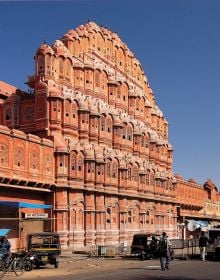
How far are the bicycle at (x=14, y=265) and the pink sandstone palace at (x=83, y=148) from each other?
1246 cm

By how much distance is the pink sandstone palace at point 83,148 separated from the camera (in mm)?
43375

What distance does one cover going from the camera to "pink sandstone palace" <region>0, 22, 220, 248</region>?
43.4 meters

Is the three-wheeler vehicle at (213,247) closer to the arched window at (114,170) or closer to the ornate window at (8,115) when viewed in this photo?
the arched window at (114,170)

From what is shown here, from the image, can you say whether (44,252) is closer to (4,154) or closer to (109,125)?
(4,154)

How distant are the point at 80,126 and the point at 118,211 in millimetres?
11539

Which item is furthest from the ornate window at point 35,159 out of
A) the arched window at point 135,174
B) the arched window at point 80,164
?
the arched window at point 135,174

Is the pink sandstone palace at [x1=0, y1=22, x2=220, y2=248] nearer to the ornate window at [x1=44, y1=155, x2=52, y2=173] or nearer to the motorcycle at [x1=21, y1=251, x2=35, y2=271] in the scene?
the ornate window at [x1=44, y1=155, x2=52, y2=173]

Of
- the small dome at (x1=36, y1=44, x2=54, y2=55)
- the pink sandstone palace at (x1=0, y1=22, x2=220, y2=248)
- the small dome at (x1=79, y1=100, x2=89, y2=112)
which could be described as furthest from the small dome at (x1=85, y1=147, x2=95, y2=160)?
the small dome at (x1=36, y1=44, x2=54, y2=55)

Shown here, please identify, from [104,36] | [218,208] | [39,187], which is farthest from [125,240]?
[218,208]

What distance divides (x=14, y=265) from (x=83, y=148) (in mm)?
A: 27846

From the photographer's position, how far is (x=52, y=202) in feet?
152

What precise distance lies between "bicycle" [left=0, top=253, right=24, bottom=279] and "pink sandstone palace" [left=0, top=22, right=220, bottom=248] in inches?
491

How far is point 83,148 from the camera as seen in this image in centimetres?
5116

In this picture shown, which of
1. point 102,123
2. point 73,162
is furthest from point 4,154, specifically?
point 102,123
